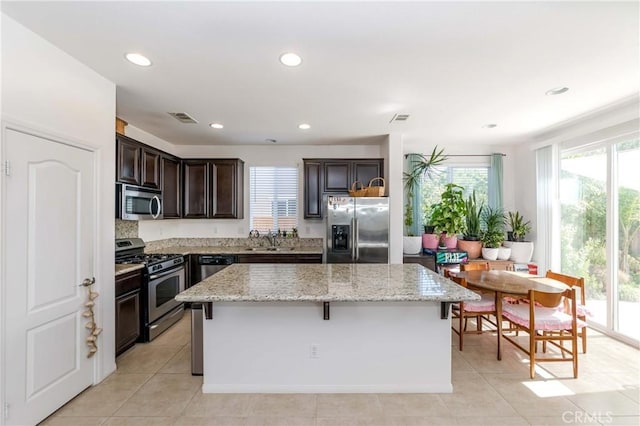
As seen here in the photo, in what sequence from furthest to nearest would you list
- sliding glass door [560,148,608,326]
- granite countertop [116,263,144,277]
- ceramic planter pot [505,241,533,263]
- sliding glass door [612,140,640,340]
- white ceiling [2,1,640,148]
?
1. ceramic planter pot [505,241,533,263]
2. sliding glass door [560,148,608,326]
3. sliding glass door [612,140,640,340]
4. granite countertop [116,263,144,277]
5. white ceiling [2,1,640,148]

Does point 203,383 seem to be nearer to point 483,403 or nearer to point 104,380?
point 104,380

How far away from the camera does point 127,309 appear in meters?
3.04

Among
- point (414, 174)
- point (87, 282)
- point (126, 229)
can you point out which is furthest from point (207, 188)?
point (414, 174)

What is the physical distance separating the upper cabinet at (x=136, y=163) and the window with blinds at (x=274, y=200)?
161 centimetres

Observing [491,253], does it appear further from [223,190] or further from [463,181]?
[223,190]

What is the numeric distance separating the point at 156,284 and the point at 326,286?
7.57ft

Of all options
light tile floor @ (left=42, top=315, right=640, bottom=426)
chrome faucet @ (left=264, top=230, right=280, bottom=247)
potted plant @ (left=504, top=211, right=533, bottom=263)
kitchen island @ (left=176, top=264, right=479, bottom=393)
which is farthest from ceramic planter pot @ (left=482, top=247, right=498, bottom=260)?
chrome faucet @ (left=264, top=230, right=280, bottom=247)

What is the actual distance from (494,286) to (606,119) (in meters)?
2.48

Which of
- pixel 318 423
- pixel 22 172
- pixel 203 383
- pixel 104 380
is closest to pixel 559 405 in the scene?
pixel 318 423

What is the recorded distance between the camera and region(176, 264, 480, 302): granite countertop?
1978 mm

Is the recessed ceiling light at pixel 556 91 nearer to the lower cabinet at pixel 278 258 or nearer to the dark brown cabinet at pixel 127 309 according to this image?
the lower cabinet at pixel 278 258

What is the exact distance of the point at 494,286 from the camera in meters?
2.94

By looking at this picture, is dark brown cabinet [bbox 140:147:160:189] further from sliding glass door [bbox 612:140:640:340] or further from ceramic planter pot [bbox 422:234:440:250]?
sliding glass door [bbox 612:140:640:340]

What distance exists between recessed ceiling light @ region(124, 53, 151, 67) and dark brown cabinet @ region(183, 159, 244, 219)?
2.41m
